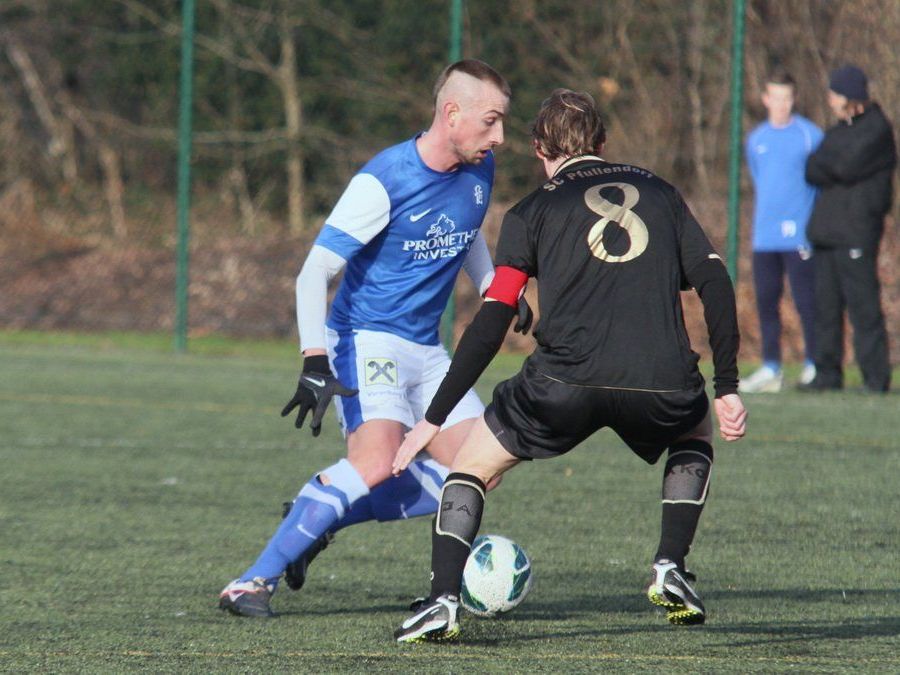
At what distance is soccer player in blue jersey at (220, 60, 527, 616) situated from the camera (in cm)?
512

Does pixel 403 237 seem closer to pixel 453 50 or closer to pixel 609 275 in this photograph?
pixel 609 275

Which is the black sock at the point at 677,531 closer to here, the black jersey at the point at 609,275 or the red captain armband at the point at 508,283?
the black jersey at the point at 609,275

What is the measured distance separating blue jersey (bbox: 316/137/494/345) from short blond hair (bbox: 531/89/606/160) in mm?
637

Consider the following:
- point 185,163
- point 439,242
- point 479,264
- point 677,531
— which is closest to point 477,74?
point 439,242

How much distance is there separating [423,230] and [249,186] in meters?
14.3

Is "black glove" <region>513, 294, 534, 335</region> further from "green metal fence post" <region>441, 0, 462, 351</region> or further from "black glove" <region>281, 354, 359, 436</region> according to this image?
"green metal fence post" <region>441, 0, 462, 351</region>

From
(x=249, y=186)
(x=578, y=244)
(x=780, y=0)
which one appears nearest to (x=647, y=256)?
(x=578, y=244)

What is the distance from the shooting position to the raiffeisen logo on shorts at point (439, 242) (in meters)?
5.34

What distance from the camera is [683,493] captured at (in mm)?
4699

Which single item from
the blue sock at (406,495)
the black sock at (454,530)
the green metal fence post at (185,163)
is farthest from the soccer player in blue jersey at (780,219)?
the black sock at (454,530)

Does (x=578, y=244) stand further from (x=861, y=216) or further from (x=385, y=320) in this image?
(x=861, y=216)

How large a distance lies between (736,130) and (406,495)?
28.9 feet

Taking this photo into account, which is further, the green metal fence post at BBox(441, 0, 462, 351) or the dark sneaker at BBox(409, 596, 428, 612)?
the green metal fence post at BBox(441, 0, 462, 351)

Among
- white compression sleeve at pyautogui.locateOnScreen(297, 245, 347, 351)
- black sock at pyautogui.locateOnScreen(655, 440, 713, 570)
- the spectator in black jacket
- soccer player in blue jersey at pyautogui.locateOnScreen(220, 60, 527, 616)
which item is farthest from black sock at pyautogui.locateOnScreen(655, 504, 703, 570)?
the spectator in black jacket
